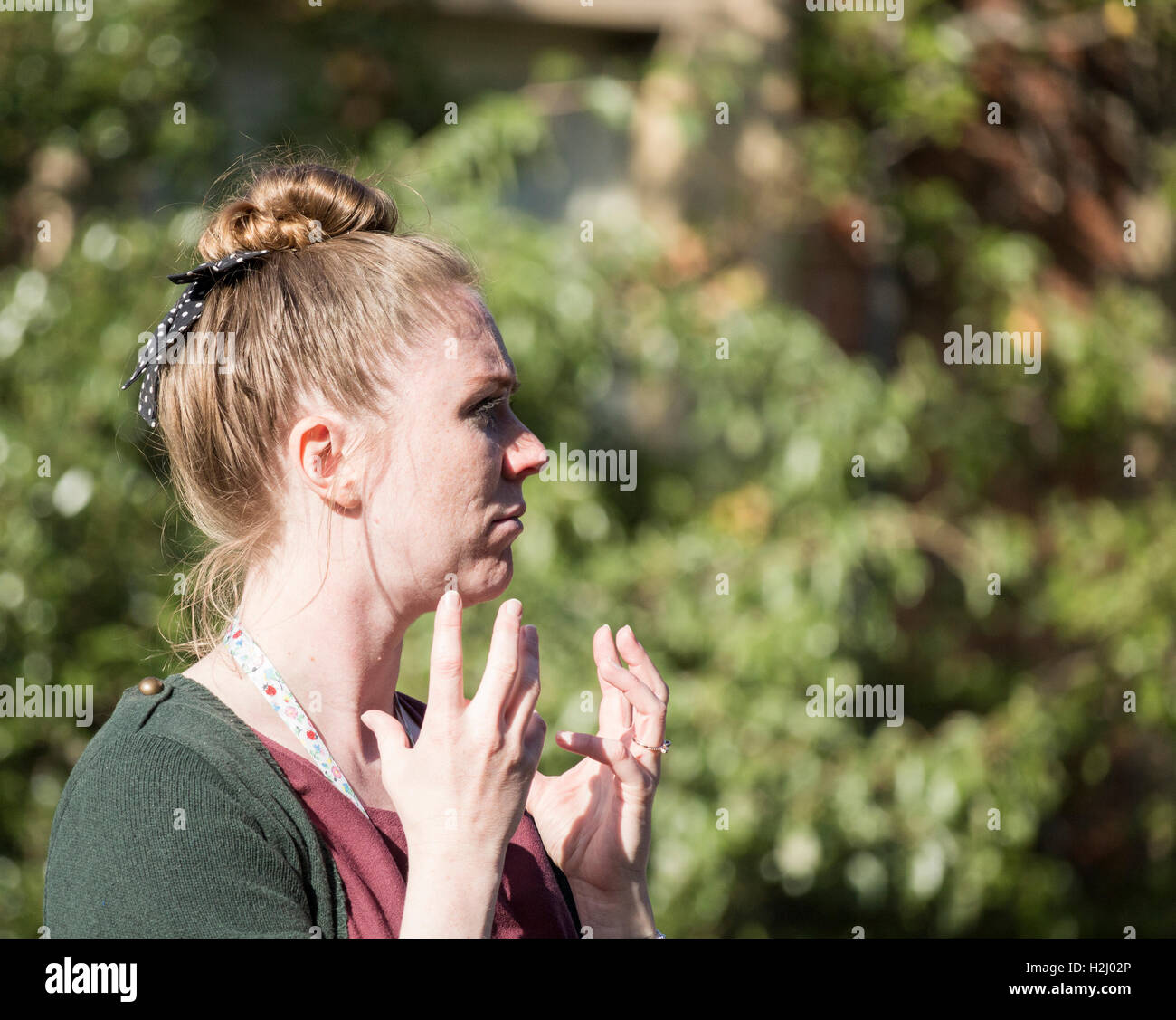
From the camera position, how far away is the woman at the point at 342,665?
1.18 metres

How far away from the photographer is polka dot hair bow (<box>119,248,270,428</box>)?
146cm

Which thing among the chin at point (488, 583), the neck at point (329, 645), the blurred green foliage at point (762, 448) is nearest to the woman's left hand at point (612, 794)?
the chin at point (488, 583)

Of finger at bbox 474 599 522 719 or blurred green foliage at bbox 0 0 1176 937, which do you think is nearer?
finger at bbox 474 599 522 719

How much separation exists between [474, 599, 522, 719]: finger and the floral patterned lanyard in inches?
8.9

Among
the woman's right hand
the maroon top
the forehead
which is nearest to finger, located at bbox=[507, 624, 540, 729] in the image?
the woman's right hand

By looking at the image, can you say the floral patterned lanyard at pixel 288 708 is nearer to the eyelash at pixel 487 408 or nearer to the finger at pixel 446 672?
the finger at pixel 446 672

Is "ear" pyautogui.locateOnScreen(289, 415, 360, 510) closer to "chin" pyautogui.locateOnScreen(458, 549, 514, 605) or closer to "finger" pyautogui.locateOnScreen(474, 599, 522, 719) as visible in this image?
"chin" pyautogui.locateOnScreen(458, 549, 514, 605)

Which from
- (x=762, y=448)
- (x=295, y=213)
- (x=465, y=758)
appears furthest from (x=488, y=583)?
(x=762, y=448)

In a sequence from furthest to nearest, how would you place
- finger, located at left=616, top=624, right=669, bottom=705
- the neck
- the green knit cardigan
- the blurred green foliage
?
the blurred green foliage, finger, located at left=616, top=624, right=669, bottom=705, the neck, the green knit cardigan

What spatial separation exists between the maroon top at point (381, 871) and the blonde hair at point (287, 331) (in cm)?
30

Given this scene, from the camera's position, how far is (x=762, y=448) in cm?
382

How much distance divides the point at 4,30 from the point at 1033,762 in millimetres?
3555

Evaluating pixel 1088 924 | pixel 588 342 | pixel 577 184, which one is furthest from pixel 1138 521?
pixel 577 184

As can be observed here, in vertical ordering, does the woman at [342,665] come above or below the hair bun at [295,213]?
below
